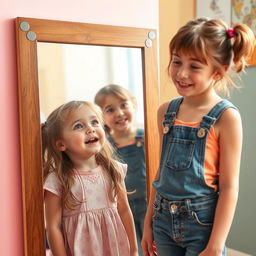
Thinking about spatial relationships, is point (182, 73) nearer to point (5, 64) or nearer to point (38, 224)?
point (5, 64)

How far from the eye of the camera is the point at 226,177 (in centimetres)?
121

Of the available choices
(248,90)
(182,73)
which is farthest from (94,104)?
(248,90)

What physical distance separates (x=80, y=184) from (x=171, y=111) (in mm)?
406

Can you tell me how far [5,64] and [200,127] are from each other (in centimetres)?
64

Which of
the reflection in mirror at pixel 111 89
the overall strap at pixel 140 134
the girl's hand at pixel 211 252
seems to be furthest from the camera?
the overall strap at pixel 140 134

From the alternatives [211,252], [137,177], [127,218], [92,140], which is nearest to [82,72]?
[92,140]

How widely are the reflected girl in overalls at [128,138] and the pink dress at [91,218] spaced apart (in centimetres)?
11

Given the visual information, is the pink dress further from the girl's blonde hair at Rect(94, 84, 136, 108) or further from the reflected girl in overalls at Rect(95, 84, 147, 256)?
the girl's blonde hair at Rect(94, 84, 136, 108)

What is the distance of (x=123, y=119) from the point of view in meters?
1.59

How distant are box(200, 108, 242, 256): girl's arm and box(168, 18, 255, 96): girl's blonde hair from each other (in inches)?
6.3

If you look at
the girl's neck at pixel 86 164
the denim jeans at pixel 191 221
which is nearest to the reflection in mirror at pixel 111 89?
the girl's neck at pixel 86 164

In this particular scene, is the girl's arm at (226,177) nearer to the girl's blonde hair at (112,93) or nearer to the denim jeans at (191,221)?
the denim jeans at (191,221)

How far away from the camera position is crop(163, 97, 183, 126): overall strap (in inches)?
52.6

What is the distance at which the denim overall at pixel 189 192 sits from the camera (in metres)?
1.22
